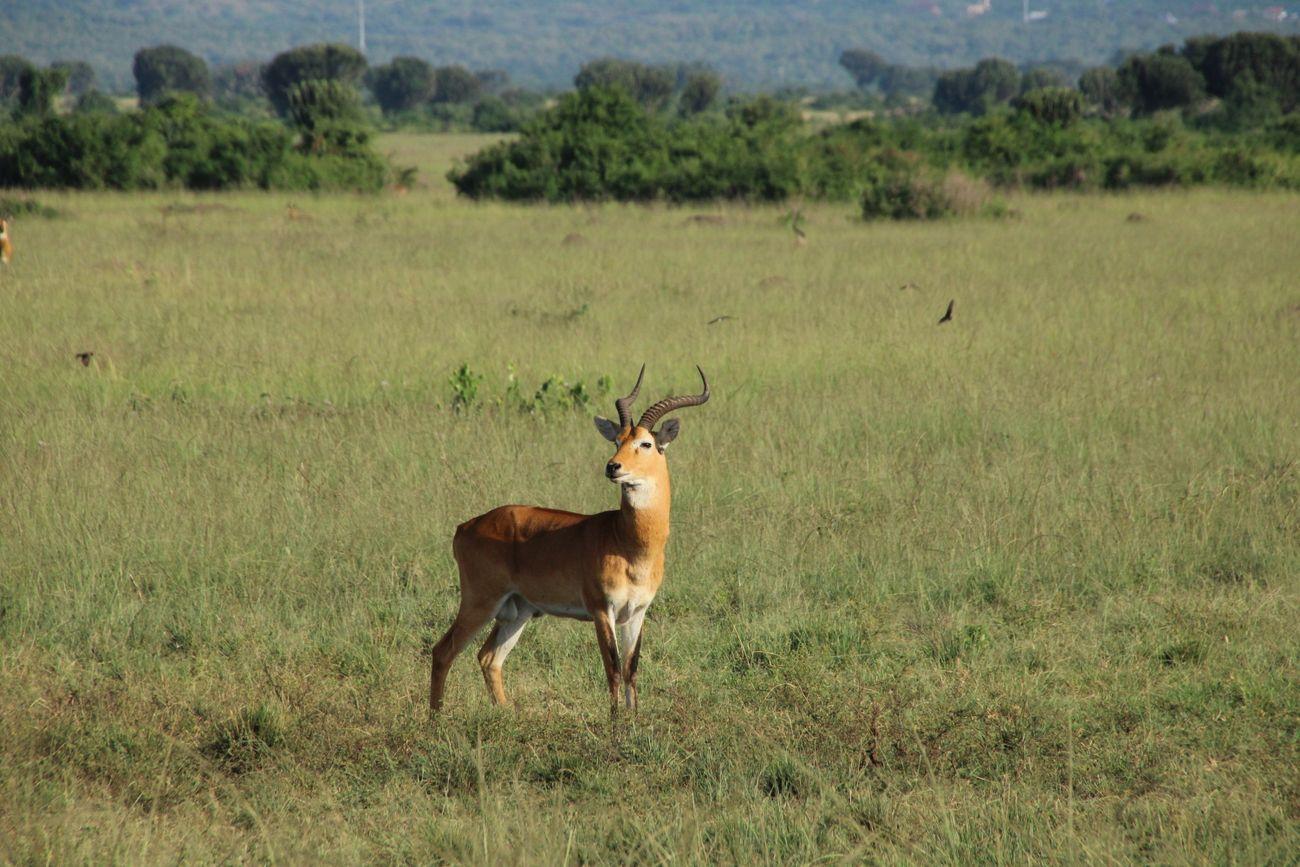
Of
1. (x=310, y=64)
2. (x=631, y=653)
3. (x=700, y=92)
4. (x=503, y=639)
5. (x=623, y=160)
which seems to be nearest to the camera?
(x=631, y=653)

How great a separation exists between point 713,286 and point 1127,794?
451 inches

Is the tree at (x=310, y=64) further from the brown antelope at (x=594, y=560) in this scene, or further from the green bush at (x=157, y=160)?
the brown antelope at (x=594, y=560)

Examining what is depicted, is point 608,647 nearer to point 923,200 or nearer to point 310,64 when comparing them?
point 923,200

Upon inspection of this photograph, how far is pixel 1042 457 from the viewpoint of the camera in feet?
27.0

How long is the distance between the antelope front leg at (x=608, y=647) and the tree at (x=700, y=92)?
331 ft

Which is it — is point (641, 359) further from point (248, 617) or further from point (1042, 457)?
point (248, 617)

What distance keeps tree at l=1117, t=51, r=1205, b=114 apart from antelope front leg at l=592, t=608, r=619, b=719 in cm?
8210

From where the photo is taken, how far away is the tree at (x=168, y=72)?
136m

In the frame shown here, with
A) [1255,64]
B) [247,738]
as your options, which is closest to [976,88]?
[1255,64]

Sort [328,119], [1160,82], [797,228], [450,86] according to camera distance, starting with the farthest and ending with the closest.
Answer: [450,86] → [1160,82] → [328,119] → [797,228]

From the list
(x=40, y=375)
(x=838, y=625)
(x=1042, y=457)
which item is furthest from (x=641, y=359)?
(x=838, y=625)

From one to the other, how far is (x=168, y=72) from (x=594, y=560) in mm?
146754

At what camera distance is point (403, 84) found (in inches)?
5428

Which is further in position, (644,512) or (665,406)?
(665,406)
